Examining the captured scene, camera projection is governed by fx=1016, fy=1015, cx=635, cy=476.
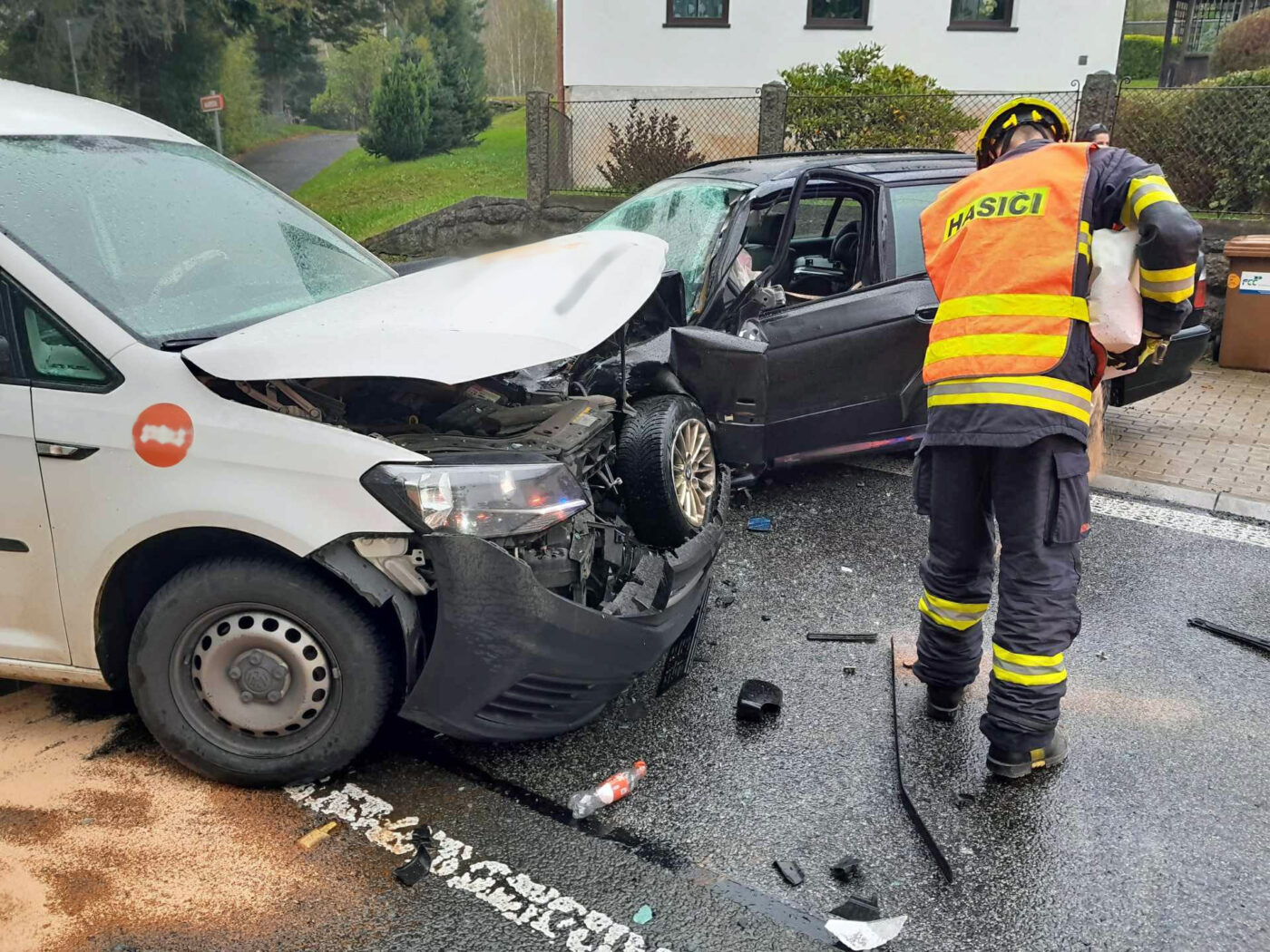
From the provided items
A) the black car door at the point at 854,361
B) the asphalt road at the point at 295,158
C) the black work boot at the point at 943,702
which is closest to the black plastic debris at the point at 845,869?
the black work boot at the point at 943,702

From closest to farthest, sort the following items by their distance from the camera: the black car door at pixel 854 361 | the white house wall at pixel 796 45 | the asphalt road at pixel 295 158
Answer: the black car door at pixel 854 361
the white house wall at pixel 796 45
the asphalt road at pixel 295 158

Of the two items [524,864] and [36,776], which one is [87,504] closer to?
[36,776]

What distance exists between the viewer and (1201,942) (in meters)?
2.38

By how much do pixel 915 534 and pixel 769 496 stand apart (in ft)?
2.83

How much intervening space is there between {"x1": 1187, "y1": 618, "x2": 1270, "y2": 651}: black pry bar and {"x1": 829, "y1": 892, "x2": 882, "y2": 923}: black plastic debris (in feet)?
7.24

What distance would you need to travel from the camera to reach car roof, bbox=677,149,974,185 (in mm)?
5605

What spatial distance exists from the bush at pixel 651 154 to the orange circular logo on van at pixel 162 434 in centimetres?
996

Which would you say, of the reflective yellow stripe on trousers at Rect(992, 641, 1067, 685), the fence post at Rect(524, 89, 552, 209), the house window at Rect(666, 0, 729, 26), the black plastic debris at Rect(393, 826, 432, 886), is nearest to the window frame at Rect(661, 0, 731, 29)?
the house window at Rect(666, 0, 729, 26)

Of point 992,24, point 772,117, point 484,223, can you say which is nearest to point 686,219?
point 772,117

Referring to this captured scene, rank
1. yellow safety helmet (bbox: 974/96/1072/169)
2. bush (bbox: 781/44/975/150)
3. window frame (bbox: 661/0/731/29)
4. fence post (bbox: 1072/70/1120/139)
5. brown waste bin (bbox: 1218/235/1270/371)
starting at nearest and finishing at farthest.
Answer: yellow safety helmet (bbox: 974/96/1072/169)
brown waste bin (bbox: 1218/235/1270/371)
fence post (bbox: 1072/70/1120/139)
bush (bbox: 781/44/975/150)
window frame (bbox: 661/0/731/29)

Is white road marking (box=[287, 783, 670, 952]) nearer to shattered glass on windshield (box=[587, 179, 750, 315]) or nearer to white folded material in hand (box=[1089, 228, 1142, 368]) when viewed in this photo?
white folded material in hand (box=[1089, 228, 1142, 368])

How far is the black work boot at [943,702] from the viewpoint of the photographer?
3.35m

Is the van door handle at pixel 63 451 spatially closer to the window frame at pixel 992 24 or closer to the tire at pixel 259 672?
the tire at pixel 259 672

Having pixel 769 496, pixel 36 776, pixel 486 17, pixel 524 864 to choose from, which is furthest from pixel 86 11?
pixel 486 17
